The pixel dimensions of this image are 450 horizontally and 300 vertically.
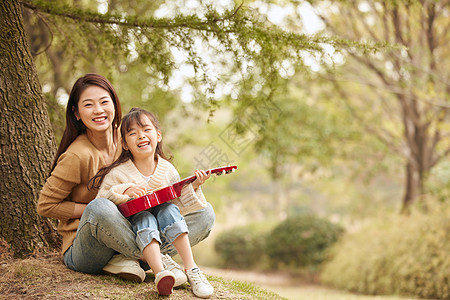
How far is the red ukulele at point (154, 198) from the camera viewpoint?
2.40 m

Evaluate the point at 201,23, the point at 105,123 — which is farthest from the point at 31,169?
the point at 201,23

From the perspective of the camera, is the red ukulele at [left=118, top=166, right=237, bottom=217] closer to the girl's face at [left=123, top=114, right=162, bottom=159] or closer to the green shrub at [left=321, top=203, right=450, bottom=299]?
the girl's face at [left=123, top=114, right=162, bottom=159]

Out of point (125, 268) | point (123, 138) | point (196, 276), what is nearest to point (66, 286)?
point (125, 268)

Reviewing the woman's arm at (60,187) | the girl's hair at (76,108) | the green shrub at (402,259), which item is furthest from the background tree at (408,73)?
the woman's arm at (60,187)

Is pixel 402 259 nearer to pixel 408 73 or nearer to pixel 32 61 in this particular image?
pixel 408 73

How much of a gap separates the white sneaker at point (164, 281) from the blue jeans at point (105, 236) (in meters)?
0.25

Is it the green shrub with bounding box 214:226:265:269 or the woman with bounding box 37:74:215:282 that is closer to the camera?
the woman with bounding box 37:74:215:282

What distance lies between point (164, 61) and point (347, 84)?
933 centimetres

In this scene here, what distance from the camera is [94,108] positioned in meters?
2.73

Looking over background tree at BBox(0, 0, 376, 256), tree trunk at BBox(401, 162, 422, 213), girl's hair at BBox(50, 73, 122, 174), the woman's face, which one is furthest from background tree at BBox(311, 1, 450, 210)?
the woman's face

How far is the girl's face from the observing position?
258cm

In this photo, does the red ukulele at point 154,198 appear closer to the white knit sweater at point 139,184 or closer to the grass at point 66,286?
the white knit sweater at point 139,184

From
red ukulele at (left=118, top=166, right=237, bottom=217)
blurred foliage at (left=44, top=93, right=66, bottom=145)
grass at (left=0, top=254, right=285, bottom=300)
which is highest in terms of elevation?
blurred foliage at (left=44, top=93, right=66, bottom=145)

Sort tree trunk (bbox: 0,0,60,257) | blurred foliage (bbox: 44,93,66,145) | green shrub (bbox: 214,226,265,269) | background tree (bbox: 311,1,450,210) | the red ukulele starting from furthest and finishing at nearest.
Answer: green shrub (bbox: 214,226,265,269)
background tree (bbox: 311,1,450,210)
blurred foliage (bbox: 44,93,66,145)
tree trunk (bbox: 0,0,60,257)
the red ukulele
